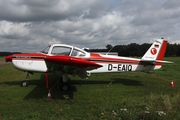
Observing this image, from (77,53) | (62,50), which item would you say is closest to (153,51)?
(77,53)

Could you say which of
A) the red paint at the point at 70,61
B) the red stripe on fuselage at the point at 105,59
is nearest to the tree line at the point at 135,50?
the red stripe on fuselage at the point at 105,59

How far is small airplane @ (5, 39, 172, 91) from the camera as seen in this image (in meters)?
7.12

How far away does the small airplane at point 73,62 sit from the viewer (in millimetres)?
7125

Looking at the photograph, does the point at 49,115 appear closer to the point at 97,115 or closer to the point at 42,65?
the point at 97,115

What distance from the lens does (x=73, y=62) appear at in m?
5.91

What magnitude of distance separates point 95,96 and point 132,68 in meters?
3.79

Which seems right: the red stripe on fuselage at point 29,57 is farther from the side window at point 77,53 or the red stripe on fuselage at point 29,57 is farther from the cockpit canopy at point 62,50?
the side window at point 77,53

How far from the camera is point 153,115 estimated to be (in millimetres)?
4059

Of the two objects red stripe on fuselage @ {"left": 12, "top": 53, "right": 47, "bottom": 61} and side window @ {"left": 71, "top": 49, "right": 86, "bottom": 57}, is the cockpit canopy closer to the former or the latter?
side window @ {"left": 71, "top": 49, "right": 86, "bottom": 57}

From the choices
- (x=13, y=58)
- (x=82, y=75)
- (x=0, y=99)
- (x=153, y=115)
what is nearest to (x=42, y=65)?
(x=13, y=58)

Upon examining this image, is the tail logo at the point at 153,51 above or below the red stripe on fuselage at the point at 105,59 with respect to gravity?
above

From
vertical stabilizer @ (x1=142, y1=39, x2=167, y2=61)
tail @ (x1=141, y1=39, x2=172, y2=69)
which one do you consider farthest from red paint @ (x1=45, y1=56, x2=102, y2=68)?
vertical stabilizer @ (x1=142, y1=39, x2=167, y2=61)

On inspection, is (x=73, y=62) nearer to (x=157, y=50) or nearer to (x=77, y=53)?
(x=77, y=53)

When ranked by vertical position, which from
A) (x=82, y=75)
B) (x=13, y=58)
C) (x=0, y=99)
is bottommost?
(x=0, y=99)
